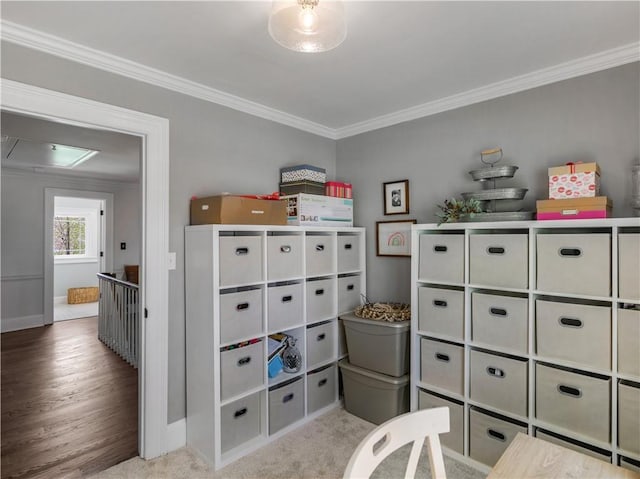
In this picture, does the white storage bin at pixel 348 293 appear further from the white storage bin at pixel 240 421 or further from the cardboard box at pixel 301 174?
the white storage bin at pixel 240 421

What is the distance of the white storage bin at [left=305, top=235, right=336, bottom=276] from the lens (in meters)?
2.71

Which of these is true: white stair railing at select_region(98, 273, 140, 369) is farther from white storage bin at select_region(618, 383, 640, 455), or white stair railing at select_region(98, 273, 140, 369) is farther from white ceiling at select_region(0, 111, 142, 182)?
white storage bin at select_region(618, 383, 640, 455)

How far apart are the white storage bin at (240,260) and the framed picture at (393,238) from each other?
1.17 metres

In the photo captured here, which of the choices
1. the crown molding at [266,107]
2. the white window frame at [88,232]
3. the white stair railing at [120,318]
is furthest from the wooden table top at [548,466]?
the white window frame at [88,232]

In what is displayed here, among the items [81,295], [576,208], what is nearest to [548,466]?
[576,208]

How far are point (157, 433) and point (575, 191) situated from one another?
9.22 feet

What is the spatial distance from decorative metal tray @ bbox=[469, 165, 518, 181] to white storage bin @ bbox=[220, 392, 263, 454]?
6.68 feet

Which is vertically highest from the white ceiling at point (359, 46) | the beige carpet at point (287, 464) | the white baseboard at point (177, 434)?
the white ceiling at point (359, 46)

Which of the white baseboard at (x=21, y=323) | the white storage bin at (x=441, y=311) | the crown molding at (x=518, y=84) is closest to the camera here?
the crown molding at (x=518, y=84)

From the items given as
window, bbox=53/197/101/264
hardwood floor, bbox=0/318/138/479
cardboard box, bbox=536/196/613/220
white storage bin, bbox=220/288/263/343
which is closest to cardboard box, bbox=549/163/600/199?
cardboard box, bbox=536/196/613/220

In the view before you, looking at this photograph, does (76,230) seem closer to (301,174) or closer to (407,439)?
(301,174)

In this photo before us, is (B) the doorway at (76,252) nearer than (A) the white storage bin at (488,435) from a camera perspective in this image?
No

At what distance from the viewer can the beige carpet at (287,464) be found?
6.88 feet

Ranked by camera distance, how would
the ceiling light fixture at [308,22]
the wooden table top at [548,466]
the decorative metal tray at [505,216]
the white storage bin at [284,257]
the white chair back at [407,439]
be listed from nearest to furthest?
the white chair back at [407,439]
the wooden table top at [548,466]
the ceiling light fixture at [308,22]
the decorative metal tray at [505,216]
the white storage bin at [284,257]
